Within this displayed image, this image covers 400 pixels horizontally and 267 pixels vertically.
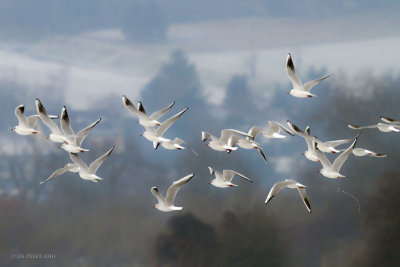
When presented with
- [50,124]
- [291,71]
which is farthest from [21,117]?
[291,71]

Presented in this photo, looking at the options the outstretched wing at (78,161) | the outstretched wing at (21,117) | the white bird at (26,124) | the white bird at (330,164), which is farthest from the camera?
the outstretched wing at (78,161)

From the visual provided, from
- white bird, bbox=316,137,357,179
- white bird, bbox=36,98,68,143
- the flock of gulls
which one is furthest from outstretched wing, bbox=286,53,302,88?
white bird, bbox=36,98,68,143

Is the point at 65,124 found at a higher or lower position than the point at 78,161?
higher

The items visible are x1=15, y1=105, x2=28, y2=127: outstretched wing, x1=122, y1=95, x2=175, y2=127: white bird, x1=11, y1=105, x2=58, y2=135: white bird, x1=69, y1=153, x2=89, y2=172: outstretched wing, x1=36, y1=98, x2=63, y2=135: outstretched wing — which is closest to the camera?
x1=36, y1=98, x2=63, y2=135: outstretched wing

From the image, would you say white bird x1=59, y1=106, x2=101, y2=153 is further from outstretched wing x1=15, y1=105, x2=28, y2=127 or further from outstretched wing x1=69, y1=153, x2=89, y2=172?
outstretched wing x1=15, y1=105, x2=28, y2=127

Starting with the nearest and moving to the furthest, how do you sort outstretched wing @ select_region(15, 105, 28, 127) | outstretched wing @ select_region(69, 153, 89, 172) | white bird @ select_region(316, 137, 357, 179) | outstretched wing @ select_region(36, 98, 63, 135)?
1. outstretched wing @ select_region(36, 98, 63, 135)
2. outstretched wing @ select_region(15, 105, 28, 127)
3. white bird @ select_region(316, 137, 357, 179)
4. outstretched wing @ select_region(69, 153, 89, 172)

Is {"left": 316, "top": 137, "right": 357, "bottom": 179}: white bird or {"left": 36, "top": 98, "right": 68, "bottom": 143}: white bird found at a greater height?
{"left": 36, "top": 98, "right": 68, "bottom": 143}: white bird

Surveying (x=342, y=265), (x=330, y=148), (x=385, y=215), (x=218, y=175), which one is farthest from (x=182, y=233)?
(x=330, y=148)

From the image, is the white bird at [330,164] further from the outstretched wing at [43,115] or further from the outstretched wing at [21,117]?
the outstretched wing at [21,117]

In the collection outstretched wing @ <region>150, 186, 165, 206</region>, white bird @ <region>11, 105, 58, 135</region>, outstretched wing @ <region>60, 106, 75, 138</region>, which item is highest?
outstretched wing @ <region>60, 106, 75, 138</region>

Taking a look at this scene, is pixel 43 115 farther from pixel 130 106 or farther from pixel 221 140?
pixel 221 140

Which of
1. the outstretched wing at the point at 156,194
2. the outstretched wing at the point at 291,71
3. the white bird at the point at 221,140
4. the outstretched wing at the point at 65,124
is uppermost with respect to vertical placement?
the outstretched wing at the point at 291,71

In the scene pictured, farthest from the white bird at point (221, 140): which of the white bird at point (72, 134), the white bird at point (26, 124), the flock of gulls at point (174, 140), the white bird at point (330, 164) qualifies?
the white bird at point (26, 124)

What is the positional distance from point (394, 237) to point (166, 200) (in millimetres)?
10294
